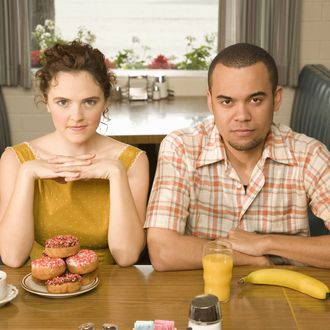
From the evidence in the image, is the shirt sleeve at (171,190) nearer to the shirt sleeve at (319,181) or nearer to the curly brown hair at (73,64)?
the curly brown hair at (73,64)

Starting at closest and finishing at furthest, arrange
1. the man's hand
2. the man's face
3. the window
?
1. the man's hand
2. the man's face
3. the window

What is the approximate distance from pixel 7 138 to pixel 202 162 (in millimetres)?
2806

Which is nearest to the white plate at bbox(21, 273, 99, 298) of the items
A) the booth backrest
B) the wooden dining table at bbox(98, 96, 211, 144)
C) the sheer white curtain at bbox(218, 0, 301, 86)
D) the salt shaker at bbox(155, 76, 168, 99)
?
the wooden dining table at bbox(98, 96, 211, 144)

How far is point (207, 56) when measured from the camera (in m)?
5.14

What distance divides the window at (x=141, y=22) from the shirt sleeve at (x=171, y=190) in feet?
9.66

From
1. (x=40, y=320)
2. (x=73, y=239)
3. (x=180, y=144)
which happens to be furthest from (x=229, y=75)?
(x=40, y=320)

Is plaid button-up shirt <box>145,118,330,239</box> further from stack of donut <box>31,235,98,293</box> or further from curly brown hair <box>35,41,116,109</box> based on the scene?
stack of donut <box>31,235,98,293</box>

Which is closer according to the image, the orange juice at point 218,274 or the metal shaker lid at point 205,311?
the metal shaker lid at point 205,311

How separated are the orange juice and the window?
11.5 ft

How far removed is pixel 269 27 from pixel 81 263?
3.38 metres

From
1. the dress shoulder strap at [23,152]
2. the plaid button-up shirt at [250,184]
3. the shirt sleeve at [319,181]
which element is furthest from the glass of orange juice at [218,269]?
the dress shoulder strap at [23,152]

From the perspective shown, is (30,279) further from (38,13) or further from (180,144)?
(38,13)

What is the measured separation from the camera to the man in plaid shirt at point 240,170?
2191 millimetres

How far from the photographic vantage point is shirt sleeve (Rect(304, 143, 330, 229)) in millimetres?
2240
